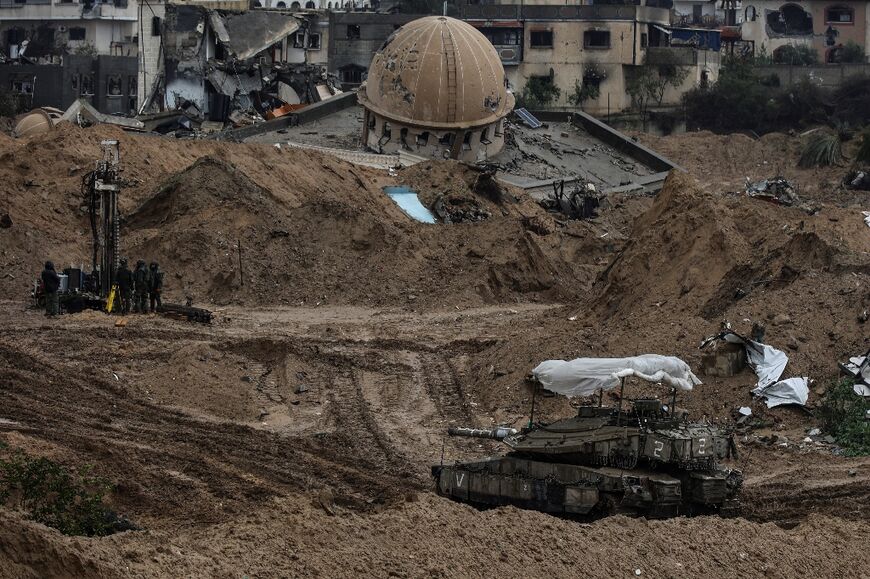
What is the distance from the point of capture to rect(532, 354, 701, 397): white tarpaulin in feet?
80.8

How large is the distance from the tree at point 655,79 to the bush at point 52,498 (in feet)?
201

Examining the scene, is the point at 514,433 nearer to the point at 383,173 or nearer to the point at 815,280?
the point at 815,280

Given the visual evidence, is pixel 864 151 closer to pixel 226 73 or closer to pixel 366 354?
pixel 226 73

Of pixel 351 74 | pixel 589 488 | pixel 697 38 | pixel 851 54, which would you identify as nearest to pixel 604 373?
pixel 589 488

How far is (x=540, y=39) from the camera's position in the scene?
80.8m

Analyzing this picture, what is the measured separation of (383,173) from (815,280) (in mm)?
22316

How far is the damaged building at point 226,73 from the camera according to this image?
68.7 meters

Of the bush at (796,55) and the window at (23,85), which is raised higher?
the bush at (796,55)

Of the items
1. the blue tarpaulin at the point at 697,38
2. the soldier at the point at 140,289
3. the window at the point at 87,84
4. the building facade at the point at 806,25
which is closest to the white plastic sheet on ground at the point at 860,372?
the soldier at the point at 140,289

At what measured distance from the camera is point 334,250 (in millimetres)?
42906

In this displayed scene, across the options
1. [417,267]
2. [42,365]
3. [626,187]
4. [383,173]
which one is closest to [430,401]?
[42,365]

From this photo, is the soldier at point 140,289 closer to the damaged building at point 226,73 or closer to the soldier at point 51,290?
the soldier at point 51,290

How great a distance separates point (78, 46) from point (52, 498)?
210 ft

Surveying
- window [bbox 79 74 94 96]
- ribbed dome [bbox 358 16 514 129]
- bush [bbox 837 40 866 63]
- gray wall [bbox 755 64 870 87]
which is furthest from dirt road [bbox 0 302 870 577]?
bush [bbox 837 40 866 63]
